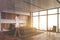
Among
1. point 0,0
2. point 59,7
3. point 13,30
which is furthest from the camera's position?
point 59,7

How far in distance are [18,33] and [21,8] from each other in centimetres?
321

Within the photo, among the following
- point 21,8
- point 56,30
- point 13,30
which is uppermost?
point 21,8

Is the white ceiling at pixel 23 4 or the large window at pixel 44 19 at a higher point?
the white ceiling at pixel 23 4

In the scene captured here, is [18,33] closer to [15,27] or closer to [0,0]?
[15,27]

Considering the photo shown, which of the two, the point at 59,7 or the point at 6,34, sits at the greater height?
the point at 59,7

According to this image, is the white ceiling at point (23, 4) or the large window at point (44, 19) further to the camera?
the white ceiling at point (23, 4)

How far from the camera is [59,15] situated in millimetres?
6961

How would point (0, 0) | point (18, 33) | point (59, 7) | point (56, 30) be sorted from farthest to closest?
1. point (56, 30)
2. point (59, 7)
3. point (0, 0)
4. point (18, 33)

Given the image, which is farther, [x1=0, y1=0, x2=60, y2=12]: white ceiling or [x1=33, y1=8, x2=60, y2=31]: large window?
[x1=0, y1=0, x2=60, y2=12]: white ceiling

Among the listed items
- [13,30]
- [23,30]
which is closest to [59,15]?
[23,30]

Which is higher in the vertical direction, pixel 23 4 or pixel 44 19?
pixel 23 4

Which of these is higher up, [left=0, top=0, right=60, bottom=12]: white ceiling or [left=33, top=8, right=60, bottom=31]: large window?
[left=0, top=0, right=60, bottom=12]: white ceiling

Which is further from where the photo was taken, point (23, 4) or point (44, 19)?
point (23, 4)

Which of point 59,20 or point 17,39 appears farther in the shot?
point 59,20
